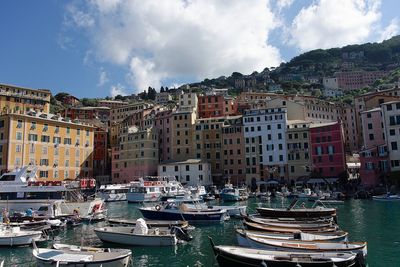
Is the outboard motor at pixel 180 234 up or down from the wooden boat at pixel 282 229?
down

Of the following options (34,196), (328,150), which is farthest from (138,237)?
(328,150)

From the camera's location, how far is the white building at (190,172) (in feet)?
260

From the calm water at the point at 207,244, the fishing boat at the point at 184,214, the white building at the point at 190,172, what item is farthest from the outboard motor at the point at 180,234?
the white building at the point at 190,172

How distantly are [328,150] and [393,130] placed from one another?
46.3ft

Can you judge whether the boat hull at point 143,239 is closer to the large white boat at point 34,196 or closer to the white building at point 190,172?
the large white boat at point 34,196

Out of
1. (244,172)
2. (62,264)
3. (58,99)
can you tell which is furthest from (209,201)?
(58,99)

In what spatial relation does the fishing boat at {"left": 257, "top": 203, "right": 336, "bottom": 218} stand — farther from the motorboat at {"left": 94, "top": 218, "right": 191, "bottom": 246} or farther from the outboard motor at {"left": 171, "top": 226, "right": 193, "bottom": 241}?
the outboard motor at {"left": 171, "top": 226, "right": 193, "bottom": 241}

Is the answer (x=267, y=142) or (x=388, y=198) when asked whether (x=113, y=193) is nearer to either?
(x=267, y=142)

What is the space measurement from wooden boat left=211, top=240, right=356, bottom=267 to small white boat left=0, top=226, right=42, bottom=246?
14529mm

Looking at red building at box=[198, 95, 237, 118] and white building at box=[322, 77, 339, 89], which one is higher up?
white building at box=[322, 77, 339, 89]

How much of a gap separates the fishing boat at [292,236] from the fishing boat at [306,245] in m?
0.52

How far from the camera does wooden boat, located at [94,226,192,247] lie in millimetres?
23562

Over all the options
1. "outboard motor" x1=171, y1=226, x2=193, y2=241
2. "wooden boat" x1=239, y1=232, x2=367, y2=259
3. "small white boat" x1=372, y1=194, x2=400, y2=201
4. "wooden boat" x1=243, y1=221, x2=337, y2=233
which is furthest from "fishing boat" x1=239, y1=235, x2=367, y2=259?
"small white boat" x1=372, y1=194, x2=400, y2=201

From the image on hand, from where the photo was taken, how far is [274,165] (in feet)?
262
